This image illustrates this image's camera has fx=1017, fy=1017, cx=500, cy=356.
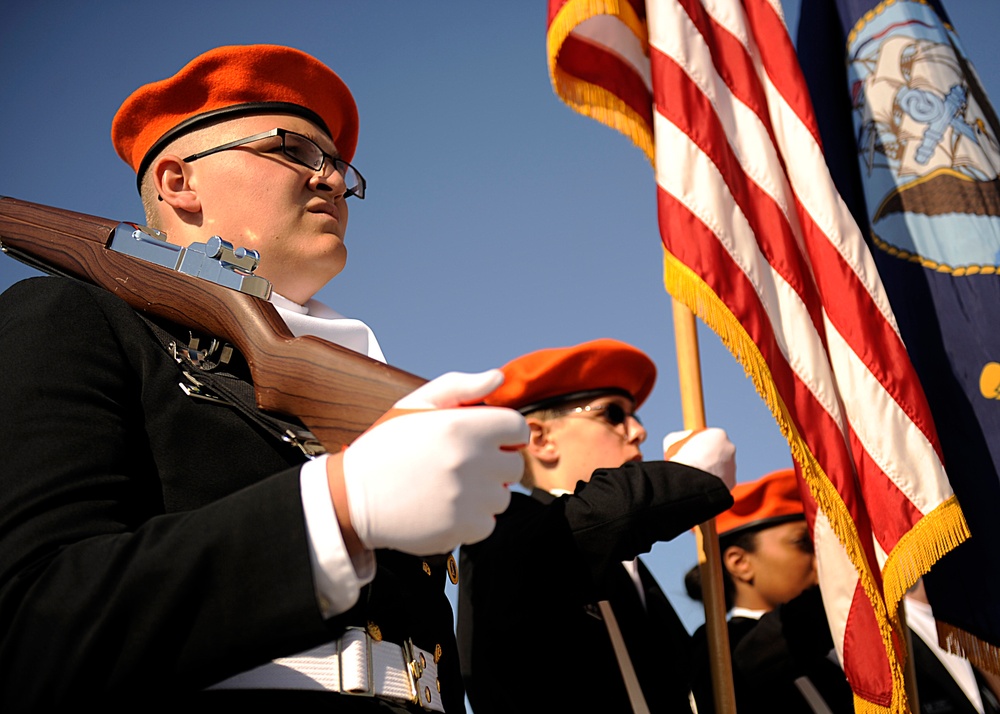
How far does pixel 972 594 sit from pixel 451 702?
2357mm

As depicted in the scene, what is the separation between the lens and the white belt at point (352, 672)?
5.09 ft

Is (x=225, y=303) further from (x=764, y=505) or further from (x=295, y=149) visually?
(x=764, y=505)

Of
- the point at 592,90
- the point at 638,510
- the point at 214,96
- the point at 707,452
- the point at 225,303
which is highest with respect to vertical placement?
the point at 592,90

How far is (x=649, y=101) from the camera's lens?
380 cm

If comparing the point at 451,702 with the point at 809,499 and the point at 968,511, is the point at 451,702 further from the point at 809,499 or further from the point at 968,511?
the point at 968,511

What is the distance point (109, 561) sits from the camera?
1316mm

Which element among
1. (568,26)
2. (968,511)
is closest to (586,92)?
(568,26)

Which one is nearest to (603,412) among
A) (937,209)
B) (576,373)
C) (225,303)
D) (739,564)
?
(576,373)

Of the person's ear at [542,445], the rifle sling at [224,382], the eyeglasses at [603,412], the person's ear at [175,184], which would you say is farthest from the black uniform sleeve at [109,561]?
the eyeglasses at [603,412]

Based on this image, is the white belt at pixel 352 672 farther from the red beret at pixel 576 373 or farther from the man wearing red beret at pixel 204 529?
the red beret at pixel 576 373

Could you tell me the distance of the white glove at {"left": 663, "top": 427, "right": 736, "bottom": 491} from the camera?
3.16 m

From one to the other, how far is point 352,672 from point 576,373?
2818 mm

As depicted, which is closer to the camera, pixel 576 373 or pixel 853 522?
pixel 853 522

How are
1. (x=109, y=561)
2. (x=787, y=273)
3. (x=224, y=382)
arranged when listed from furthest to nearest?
(x=787, y=273) → (x=224, y=382) → (x=109, y=561)
